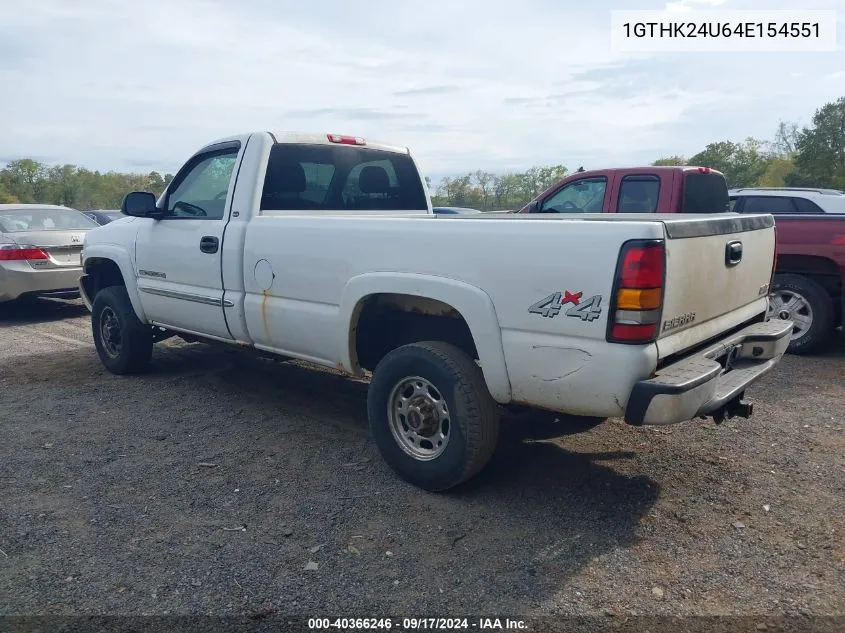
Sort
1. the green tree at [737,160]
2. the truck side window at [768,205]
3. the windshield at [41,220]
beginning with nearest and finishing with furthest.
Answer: the truck side window at [768,205], the windshield at [41,220], the green tree at [737,160]

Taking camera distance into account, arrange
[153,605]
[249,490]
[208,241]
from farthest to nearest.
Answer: [208,241]
[249,490]
[153,605]

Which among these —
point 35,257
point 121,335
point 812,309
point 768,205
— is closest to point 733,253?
point 812,309

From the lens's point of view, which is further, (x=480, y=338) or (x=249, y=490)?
(x=249, y=490)

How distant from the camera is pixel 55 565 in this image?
9.97 feet

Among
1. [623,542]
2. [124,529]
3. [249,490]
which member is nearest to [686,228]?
[623,542]

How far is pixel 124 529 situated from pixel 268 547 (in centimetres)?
76

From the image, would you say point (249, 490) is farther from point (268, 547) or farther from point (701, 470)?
point (701, 470)

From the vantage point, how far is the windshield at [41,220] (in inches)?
365

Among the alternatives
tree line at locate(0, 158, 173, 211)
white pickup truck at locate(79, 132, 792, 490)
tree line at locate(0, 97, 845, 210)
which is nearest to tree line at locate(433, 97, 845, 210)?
tree line at locate(0, 97, 845, 210)

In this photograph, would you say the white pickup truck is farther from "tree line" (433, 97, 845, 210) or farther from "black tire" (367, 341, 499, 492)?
"tree line" (433, 97, 845, 210)

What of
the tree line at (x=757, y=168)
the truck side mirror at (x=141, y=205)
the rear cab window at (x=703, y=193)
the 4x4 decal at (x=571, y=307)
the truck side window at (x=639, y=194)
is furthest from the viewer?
the tree line at (x=757, y=168)

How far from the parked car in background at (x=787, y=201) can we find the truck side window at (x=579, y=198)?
1.95 meters

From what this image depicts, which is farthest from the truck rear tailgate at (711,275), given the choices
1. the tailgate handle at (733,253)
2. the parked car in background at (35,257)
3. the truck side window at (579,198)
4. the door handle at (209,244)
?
the parked car in background at (35,257)

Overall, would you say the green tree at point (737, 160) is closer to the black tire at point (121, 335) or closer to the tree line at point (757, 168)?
the tree line at point (757, 168)
